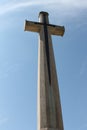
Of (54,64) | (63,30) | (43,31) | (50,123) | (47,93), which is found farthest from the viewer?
(63,30)

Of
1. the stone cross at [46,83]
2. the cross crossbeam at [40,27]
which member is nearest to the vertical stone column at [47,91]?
the stone cross at [46,83]

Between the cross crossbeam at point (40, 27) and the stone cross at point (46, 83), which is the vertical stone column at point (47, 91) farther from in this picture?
the cross crossbeam at point (40, 27)

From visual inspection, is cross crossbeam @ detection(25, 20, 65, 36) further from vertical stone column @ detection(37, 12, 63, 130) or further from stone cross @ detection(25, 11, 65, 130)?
vertical stone column @ detection(37, 12, 63, 130)

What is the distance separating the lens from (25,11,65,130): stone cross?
496 inches

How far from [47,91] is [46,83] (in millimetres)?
484

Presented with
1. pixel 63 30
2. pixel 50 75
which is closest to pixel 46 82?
pixel 50 75

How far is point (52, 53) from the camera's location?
15398mm

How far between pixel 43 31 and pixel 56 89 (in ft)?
13.9

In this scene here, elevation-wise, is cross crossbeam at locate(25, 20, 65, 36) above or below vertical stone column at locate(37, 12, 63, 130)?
above

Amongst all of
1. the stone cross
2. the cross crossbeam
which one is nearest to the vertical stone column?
the stone cross

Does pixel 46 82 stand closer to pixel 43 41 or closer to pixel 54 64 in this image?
pixel 54 64

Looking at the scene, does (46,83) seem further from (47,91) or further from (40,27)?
(40,27)

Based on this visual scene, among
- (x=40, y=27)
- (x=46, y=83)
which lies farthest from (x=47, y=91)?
(x=40, y=27)

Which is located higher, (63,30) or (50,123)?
(63,30)
